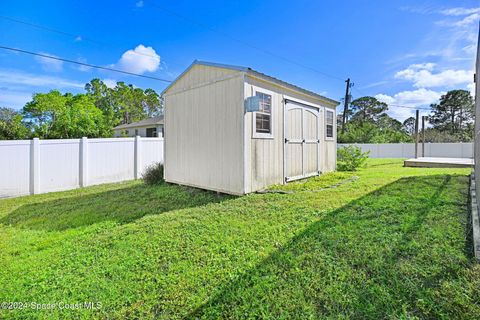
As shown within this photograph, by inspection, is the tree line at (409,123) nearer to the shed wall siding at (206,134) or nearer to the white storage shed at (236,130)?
the white storage shed at (236,130)

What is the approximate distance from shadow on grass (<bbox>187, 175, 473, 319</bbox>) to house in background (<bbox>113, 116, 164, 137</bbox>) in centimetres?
1840

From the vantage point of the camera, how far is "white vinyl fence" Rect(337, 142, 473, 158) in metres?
17.8

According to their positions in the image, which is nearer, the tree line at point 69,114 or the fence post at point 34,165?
the fence post at point 34,165

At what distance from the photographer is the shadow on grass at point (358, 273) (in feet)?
6.14

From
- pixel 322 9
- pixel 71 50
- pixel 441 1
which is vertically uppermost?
pixel 322 9

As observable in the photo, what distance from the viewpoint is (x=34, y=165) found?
6.74 m

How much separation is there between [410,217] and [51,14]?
38.3 ft

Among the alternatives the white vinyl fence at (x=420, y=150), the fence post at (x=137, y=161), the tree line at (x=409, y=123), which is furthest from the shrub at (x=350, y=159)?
the tree line at (x=409, y=123)

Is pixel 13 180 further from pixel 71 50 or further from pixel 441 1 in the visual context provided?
pixel 441 1

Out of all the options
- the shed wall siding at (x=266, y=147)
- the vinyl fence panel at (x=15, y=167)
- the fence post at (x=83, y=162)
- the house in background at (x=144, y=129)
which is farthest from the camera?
the house in background at (x=144, y=129)

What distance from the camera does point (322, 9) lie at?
8.54 metres

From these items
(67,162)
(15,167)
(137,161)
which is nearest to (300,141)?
(137,161)

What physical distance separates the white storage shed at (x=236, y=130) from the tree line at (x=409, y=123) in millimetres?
16728

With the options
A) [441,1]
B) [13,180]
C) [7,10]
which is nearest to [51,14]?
[7,10]
